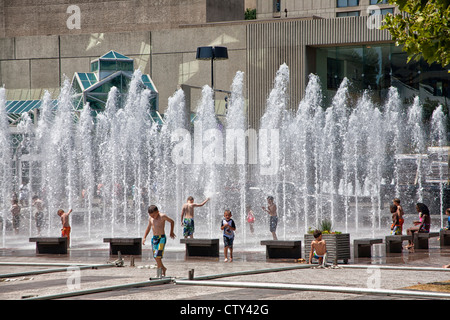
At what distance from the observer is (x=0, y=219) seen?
1142 inches

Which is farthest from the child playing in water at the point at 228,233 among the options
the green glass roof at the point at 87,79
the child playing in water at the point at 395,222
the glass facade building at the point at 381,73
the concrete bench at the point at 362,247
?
the green glass roof at the point at 87,79

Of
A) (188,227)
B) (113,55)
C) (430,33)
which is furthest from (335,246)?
(113,55)

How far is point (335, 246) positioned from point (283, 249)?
6.40ft

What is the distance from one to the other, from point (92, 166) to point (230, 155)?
7.58 metres

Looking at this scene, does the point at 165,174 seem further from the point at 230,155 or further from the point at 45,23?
the point at 45,23

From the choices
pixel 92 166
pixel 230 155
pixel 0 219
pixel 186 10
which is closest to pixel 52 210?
pixel 0 219

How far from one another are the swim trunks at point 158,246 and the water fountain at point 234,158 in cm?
1596

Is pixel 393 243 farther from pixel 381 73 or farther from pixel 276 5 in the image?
pixel 276 5

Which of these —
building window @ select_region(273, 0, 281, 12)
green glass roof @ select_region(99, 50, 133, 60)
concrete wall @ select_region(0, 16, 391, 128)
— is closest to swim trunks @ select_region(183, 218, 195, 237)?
concrete wall @ select_region(0, 16, 391, 128)

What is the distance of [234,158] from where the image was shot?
4259 cm

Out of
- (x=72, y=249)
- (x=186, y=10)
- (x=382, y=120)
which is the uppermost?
(x=186, y=10)

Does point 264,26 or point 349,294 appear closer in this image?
point 349,294

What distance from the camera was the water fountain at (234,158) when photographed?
1330 inches

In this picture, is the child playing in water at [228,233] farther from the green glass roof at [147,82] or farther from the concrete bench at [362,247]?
the green glass roof at [147,82]
